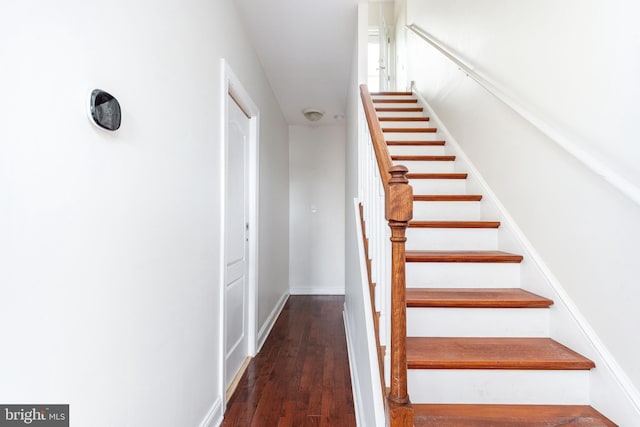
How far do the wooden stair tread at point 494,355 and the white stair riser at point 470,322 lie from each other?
0.05 metres

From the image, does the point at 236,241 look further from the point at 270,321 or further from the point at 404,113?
the point at 404,113

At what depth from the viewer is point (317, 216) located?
15.9ft

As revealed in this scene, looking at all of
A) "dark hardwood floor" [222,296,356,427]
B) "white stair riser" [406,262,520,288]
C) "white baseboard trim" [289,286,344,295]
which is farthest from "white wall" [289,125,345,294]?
"white stair riser" [406,262,520,288]

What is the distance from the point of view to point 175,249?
1.36m

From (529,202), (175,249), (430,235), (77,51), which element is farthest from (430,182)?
(77,51)

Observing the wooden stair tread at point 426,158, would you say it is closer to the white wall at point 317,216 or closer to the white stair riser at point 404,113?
the white stair riser at point 404,113

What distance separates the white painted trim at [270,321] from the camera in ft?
9.73

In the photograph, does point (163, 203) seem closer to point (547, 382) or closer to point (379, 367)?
point (379, 367)

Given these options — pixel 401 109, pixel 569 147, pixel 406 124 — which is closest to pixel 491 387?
pixel 569 147

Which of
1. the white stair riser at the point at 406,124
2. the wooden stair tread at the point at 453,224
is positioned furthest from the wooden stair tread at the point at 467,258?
the white stair riser at the point at 406,124

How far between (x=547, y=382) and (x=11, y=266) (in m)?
1.67

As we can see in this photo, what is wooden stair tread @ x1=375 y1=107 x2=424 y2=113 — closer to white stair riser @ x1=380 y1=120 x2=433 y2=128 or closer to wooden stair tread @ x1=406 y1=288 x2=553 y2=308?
white stair riser @ x1=380 y1=120 x2=433 y2=128

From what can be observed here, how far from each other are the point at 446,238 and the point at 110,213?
1659 millimetres

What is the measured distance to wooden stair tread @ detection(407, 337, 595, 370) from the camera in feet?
3.90
